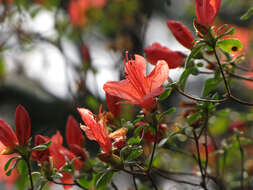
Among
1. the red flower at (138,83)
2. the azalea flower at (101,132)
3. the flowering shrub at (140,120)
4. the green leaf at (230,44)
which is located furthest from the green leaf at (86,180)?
the green leaf at (230,44)

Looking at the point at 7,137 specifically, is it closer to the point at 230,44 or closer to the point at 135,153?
the point at 135,153

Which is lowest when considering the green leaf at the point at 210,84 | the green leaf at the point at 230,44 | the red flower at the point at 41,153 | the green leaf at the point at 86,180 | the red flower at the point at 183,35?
the green leaf at the point at 86,180

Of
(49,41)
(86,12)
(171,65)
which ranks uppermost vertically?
(86,12)

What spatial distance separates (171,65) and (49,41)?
1.55 metres

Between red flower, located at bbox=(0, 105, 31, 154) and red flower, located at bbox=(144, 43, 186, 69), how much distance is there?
1.13 feet

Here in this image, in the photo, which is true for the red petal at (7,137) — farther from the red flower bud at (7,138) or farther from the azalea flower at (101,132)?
the azalea flower at (101,132)

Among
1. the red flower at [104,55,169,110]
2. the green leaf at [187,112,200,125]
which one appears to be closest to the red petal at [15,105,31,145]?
the red flower at [104,55,169,110]

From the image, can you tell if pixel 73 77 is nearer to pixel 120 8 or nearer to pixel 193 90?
pixel 120 8

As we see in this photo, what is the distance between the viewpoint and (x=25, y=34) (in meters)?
2.42

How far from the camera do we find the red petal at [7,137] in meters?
0.91

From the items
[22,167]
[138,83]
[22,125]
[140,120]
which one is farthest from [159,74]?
[22,167]

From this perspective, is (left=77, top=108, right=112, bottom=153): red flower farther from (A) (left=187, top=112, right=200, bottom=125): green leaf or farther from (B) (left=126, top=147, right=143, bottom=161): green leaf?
(A) (left=187, top=112, right=200, bottom=125): green leaf

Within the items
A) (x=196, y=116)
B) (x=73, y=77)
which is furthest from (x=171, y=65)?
(x=73, y=77)

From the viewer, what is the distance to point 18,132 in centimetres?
92
